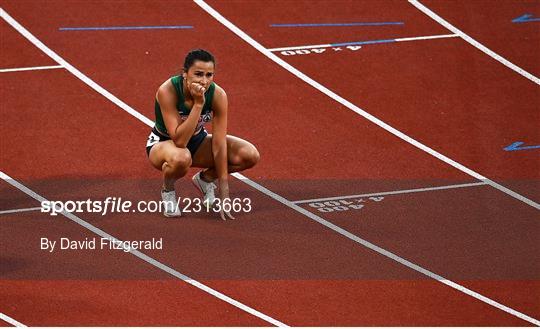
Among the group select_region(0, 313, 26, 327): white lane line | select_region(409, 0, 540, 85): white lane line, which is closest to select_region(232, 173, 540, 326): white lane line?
select_region(0, 313, 26, 327): white lane line

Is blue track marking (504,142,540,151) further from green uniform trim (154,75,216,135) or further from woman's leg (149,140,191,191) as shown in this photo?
woman's leg (149,140,191,191)

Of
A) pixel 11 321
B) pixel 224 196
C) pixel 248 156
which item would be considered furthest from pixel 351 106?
pixel 11 321

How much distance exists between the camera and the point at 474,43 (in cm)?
1098

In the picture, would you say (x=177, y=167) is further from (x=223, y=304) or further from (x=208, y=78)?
(x=223, y=304)

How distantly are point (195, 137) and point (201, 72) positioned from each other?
23.9 inches

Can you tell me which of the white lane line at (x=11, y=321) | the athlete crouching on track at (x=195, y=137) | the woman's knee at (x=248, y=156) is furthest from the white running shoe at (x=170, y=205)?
the white lane line at (x=11, y=321)

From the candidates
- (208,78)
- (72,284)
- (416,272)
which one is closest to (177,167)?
(208,78)

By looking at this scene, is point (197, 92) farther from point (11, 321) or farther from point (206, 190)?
point (11, 321)

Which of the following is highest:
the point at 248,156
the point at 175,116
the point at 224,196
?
the point at 175,116

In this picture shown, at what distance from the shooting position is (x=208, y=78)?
25.9 ft

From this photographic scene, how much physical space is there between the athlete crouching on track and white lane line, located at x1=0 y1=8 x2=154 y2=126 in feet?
4.51

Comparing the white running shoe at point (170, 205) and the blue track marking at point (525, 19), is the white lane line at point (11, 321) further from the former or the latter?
the blue track marking at point (525, 19)

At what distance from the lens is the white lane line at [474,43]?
1062 cm

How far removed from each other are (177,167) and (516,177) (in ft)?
8.28
